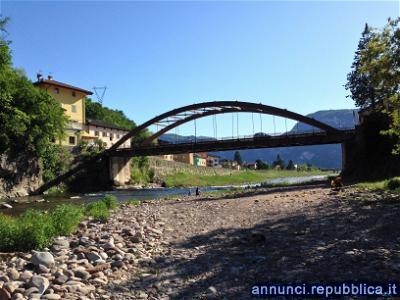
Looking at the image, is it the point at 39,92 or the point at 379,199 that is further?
the point at 39,92

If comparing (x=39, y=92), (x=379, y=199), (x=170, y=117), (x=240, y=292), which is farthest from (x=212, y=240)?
(x=170, y=117)

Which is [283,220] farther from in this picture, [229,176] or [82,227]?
[229,176]

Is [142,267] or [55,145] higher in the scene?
[55,145]

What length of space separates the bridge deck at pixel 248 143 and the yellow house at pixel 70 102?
10.6 meters

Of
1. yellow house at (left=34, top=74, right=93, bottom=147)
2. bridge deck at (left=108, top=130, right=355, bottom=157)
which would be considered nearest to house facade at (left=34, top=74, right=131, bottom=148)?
yellow house at (left=34, top=74, right=93, bottom=147)

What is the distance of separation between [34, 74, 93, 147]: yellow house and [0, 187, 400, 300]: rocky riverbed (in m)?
70.4

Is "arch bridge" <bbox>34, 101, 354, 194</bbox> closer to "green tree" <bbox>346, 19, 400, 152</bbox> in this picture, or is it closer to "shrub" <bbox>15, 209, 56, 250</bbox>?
"green tree" <bbox>346, 19, 400, 152</bbox>

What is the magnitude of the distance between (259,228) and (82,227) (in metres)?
6.81

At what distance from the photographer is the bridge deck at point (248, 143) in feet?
211

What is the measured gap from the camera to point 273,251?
12.1 m

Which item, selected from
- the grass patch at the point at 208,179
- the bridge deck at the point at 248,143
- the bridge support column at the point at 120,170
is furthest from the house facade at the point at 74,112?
the grass patch at the point at 208,179

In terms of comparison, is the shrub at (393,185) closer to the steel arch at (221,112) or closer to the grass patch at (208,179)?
the steel arch at (221,112)

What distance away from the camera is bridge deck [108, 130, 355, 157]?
64.4 m

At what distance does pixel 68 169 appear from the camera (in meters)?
74.1
